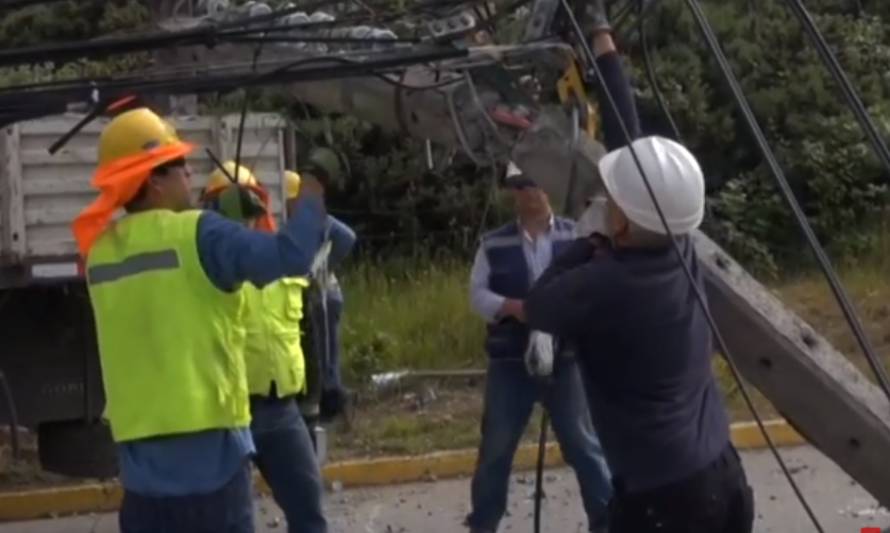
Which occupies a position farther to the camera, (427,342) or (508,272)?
(427,342)

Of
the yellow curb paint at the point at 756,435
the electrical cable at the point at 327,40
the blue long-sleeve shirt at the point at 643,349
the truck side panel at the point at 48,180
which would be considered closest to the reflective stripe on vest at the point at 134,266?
the electrical cable at the point at 327,40

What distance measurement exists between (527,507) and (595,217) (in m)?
5.74

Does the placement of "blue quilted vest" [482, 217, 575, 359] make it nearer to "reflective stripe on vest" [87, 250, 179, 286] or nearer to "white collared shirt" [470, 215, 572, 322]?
"white collared shirt" [470, 215, 572, 322]

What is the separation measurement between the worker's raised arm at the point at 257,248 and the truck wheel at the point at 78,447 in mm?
5142

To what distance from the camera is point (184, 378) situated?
5.98 meters

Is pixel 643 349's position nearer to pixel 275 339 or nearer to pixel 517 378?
pixel 275 339

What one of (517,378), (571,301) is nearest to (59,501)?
(517,378)

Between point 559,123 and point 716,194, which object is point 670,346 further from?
point 716,194

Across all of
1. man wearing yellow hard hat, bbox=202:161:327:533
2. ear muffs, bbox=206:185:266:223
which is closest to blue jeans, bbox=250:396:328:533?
man wearing yellow hard hat, bbox=202:161:327:533

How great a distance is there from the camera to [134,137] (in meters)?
6.25

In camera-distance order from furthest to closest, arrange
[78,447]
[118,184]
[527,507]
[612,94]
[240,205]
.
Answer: [527,507] → [78,447] → [240,205] → [118,184] → [612,94]

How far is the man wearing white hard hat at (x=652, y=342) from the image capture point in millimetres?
5547

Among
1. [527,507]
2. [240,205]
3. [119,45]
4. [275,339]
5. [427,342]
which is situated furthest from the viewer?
[427,342]

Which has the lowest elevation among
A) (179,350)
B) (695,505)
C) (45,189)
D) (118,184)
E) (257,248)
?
(45,189)
